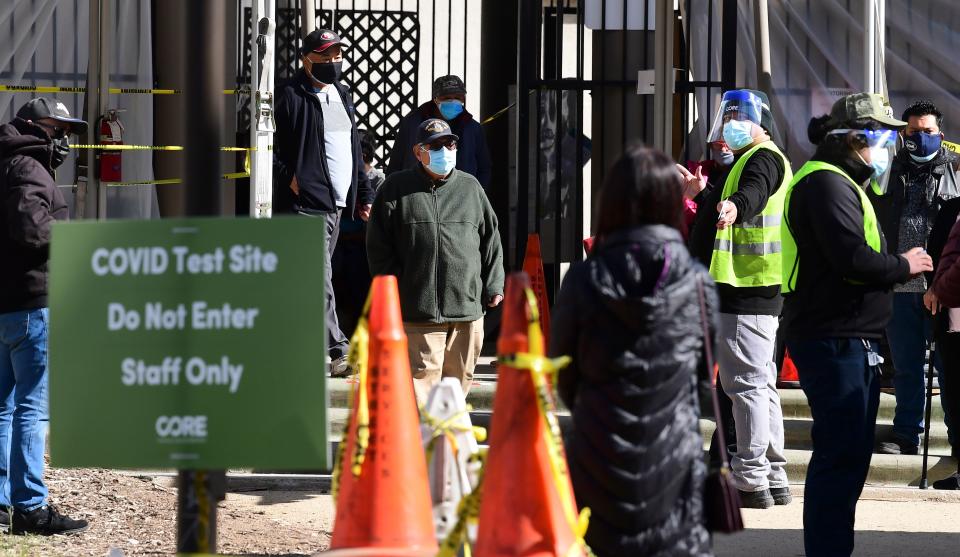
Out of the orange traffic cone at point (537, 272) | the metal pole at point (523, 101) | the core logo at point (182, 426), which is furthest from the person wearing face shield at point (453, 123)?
the core logo at point (182, 426)

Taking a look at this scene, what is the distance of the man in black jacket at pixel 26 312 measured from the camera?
705 centimetres

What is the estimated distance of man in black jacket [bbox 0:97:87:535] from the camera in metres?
7.05

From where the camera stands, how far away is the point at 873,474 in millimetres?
8734

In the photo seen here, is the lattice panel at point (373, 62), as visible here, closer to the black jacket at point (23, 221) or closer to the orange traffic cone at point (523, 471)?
the black jacket at point (23, 221)

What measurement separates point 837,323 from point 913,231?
3445mm

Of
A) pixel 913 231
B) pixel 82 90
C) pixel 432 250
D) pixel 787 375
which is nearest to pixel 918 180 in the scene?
pixel 913 231

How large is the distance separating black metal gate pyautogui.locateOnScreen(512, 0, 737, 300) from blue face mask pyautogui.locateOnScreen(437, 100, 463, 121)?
45 centimetres

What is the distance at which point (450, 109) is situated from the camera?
10078mm

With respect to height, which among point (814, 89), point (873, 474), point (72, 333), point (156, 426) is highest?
point (814, 89)

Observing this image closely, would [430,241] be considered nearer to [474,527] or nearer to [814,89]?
[474,527]

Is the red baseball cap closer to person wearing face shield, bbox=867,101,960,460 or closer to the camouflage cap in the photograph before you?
person wearing face shield, bbox=867,101,960,460

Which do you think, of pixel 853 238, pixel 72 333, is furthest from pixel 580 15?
pixel 72 333

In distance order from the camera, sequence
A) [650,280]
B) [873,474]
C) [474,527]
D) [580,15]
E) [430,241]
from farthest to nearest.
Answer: [580,15] < [873,474] < [430,241] < [474,527] < [650,280]

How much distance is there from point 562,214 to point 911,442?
321 centimetres
